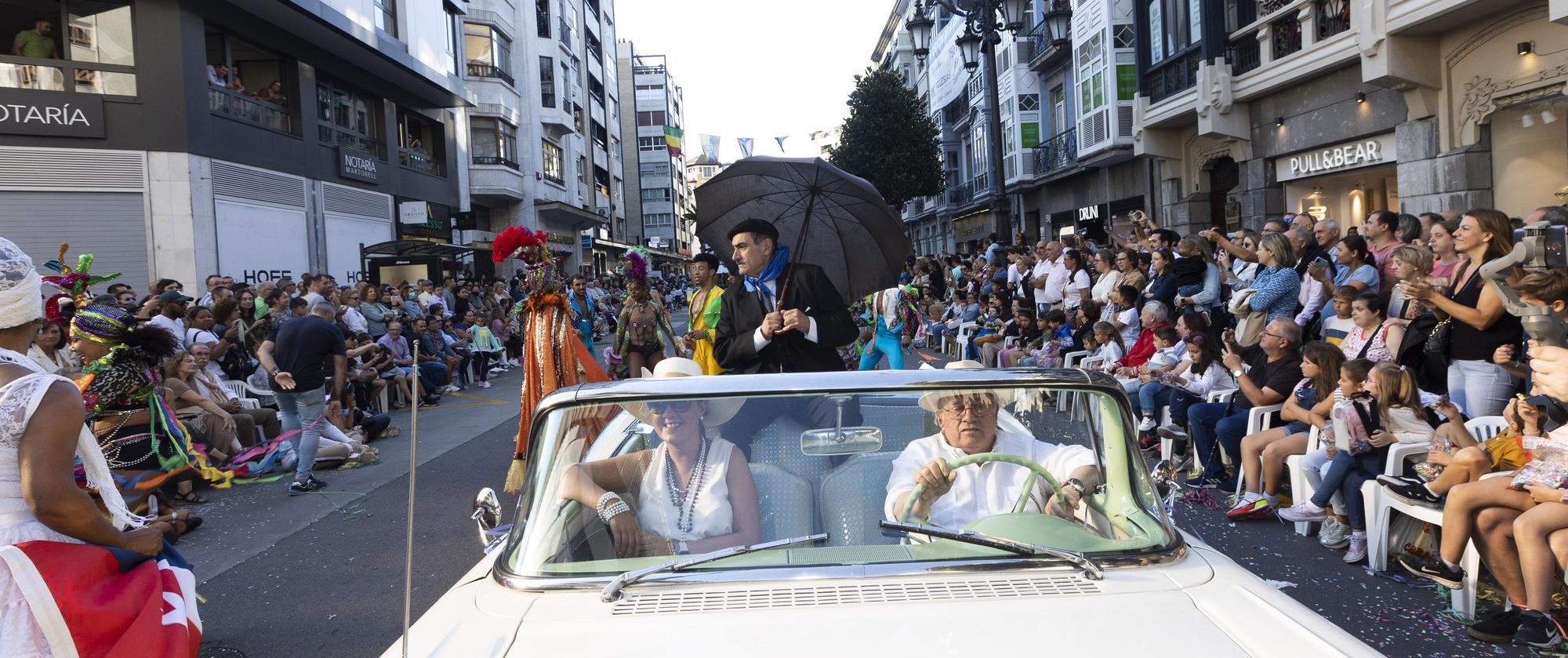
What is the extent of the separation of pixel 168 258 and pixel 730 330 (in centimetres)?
1598

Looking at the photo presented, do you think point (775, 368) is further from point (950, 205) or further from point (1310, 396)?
point (950, 205)

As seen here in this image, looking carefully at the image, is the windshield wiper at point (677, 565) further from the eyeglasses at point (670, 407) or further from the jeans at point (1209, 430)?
the jeans at point (1209, 430)

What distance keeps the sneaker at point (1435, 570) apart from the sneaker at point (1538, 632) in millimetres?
481

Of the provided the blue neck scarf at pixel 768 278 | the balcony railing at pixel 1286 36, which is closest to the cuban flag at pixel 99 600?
the blue neck scarf at pixel 768 278

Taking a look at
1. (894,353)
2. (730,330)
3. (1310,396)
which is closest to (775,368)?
(730,330)

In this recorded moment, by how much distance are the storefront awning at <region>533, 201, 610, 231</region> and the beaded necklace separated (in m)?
39.2

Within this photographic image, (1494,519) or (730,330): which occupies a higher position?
(730,330)

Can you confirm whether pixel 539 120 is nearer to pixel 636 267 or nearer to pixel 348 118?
pixel 348 118

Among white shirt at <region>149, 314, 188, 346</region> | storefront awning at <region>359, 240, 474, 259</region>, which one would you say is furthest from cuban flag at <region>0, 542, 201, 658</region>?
storefront awning at <region>359, 240, 474, 259</region>

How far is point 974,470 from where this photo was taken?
9.29 feet

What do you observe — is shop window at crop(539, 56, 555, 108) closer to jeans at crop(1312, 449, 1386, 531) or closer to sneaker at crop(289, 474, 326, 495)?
sneaker at crop(289, 474, 326, 495)

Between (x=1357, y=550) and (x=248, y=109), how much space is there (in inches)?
830

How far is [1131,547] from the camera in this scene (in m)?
2.57

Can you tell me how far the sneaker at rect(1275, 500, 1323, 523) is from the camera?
6156 millimetres
